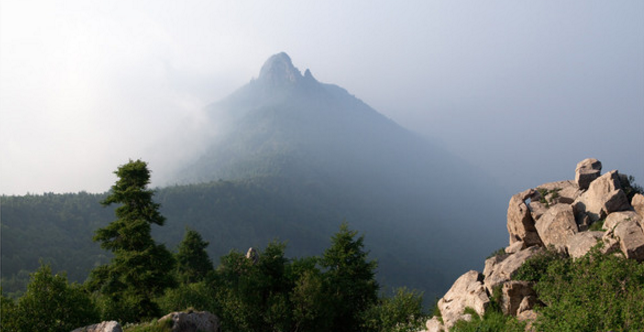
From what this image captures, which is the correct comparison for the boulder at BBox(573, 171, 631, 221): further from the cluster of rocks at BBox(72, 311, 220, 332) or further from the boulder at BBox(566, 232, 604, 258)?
the cluster of rocks at BBox(72, 311, 220, 332)

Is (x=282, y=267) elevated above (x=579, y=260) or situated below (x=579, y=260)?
above

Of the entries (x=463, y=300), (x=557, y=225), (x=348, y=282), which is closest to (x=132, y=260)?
(x=348, y=282)

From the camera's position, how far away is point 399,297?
26.2 metres

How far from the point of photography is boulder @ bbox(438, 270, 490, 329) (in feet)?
59.9

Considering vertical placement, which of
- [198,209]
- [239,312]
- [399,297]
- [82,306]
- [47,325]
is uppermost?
[198,209]

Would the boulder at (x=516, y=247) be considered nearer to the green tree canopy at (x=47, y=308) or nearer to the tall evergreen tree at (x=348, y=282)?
the tall evergreen tree at (x=348, y=282)

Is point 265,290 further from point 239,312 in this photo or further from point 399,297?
point 399,297

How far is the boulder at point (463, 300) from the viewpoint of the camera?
1825 cm

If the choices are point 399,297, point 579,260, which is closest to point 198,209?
point 399,297

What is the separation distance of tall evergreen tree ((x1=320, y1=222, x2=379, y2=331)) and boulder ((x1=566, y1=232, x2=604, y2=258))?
55.2 ft

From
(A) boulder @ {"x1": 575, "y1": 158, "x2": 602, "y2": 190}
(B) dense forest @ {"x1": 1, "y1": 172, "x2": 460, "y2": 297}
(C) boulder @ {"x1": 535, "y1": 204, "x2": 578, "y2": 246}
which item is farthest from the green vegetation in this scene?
(B) dense forest @ {"x1": 1, "y1": 172, "x2": 460, "y2": 297}

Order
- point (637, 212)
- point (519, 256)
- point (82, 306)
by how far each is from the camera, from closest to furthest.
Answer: point (637, 212) < point (519, 256) < point (82, 306)

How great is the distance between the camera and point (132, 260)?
30281 mm

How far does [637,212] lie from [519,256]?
5.93 meters
